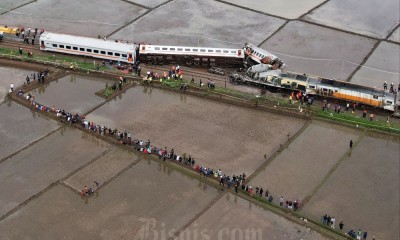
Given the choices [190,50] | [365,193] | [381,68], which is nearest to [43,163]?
[190,50]

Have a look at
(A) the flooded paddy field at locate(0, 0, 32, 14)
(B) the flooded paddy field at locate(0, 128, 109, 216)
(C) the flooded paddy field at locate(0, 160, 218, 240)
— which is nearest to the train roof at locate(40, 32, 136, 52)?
(A) the flooded paddy field at locate(0, 0, 32, 14)

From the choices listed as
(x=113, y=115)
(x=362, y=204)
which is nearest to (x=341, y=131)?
(x=362, y=204)

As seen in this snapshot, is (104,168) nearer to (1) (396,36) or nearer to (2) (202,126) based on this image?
(2) (202,126)

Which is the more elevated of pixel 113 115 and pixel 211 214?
pixel 113 115

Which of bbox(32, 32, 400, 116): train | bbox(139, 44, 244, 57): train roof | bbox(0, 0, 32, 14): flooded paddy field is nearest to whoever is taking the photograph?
bbox(32, 32, 400, 116): train

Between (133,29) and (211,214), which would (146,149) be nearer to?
(211,214)

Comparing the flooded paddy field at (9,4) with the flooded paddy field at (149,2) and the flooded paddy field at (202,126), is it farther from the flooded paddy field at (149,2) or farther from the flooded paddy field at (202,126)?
the flooded paddy field at (202,126)
